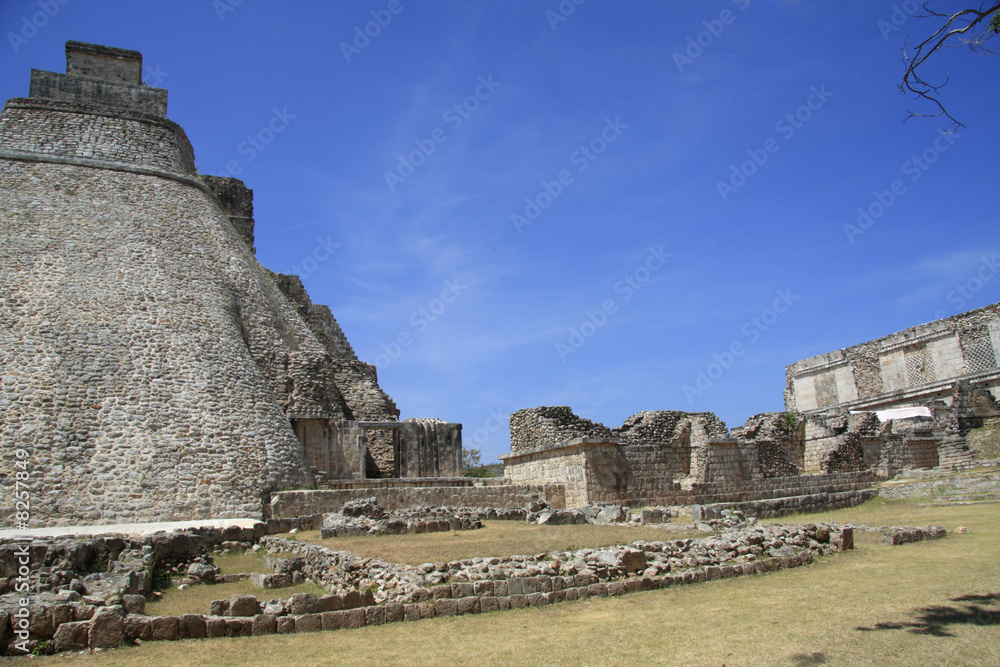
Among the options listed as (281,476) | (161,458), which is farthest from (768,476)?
(161,458)

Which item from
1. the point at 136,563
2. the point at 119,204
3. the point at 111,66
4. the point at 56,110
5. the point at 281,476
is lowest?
the point at 136,563

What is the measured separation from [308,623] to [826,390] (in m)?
36.1

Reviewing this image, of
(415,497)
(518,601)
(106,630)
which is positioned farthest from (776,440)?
(106,630)

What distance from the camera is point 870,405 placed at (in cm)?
3278

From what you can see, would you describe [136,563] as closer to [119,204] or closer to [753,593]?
[753,593]

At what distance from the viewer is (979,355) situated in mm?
28672

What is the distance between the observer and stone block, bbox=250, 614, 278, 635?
17.8 feet

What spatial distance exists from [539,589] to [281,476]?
951 centimetres

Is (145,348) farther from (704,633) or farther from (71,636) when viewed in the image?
(704,633)

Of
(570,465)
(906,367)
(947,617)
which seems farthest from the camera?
(906,367)

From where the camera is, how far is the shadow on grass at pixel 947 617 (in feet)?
15.8

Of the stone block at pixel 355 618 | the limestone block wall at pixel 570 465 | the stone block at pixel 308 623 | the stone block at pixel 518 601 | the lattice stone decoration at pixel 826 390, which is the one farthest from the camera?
the lattice stone decoration at pixel 826 390

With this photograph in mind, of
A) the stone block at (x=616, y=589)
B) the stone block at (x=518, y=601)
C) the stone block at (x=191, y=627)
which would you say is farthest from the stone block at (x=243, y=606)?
the stone block at (x=616, y=589)

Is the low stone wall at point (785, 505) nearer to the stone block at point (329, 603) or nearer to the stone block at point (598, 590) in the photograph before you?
the stone block at point (598, 590)
